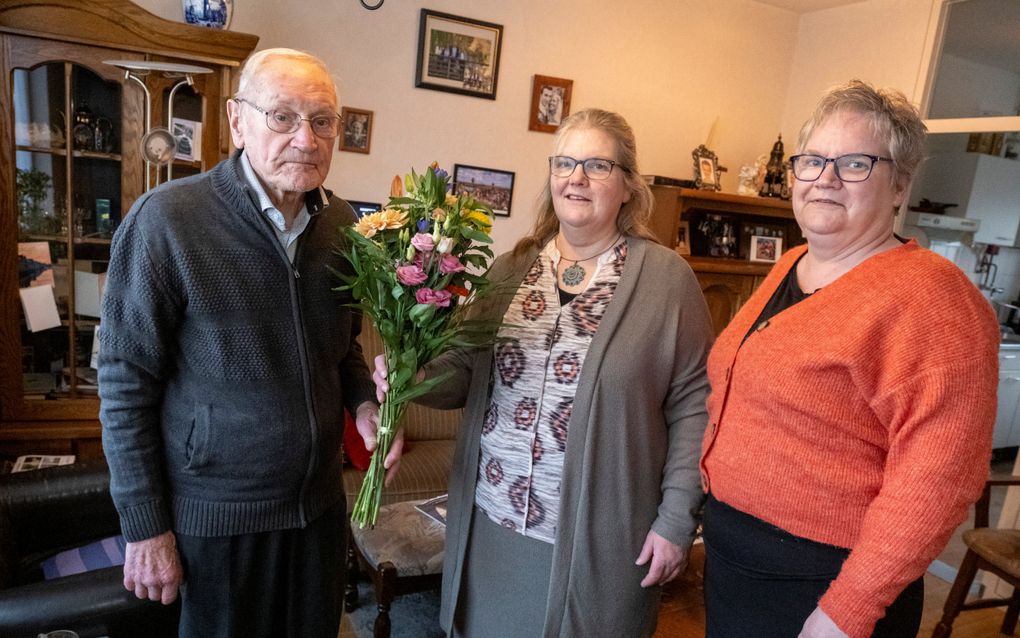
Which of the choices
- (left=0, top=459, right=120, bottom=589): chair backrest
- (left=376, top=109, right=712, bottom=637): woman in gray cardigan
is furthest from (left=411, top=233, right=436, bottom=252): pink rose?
(left=0, top=459, right=120, bottom=589): chair backrest

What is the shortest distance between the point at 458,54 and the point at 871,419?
2.79 m

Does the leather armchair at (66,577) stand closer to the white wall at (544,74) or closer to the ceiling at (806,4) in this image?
the white wall at (544,74)

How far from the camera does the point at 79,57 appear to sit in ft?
7.66

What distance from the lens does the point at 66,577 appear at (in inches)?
58.3

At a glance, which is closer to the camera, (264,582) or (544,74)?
(264,582)

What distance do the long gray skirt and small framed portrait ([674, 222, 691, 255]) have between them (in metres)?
2.58

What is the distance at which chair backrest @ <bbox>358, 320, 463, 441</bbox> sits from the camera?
10.0 feet

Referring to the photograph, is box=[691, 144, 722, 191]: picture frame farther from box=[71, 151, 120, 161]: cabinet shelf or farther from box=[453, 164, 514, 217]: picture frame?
box=[71, 151, 120, 161]: cabinet shelf

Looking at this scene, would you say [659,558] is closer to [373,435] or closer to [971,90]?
[373,435]

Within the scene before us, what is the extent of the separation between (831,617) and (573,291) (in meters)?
0.80

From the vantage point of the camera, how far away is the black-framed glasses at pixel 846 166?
1132mm

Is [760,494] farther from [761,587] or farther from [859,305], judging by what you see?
[859,305]

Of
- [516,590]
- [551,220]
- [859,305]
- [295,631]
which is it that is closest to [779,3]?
[551,220]

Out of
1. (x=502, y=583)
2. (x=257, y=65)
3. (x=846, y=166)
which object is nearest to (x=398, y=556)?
(x=502, y=583)
